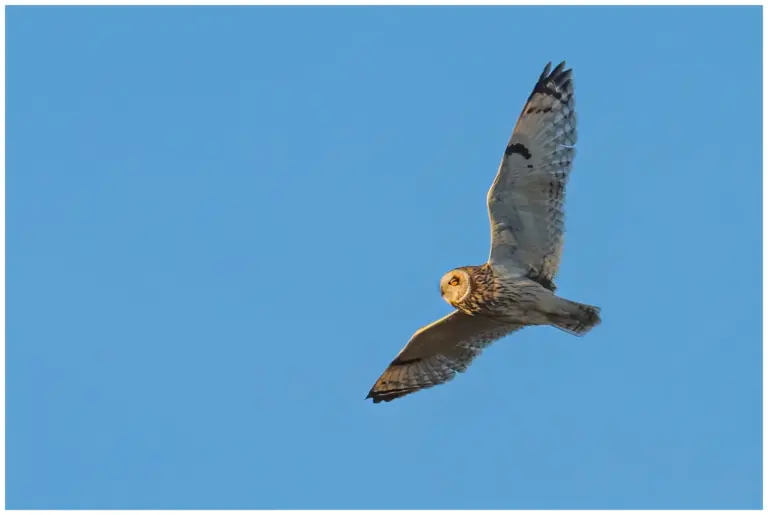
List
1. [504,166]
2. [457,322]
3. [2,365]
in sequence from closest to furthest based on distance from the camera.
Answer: [504,166], [457,322], [2,365]

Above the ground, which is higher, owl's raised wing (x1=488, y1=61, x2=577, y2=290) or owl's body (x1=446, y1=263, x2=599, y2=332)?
owl's raised wing (x1=488, y1=61, x2=577, y2=290)

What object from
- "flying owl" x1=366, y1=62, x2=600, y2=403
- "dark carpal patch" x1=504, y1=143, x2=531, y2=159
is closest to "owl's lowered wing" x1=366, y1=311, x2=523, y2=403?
"flying owl" x1=366, y1=62, x2=600, y2=403

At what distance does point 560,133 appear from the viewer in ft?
39.1

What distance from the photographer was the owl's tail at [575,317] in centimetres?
1198

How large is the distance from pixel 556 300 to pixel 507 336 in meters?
1.23

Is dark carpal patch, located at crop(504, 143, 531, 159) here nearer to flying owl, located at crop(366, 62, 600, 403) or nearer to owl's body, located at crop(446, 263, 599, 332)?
flying owl, located at crop(366, 62, 600, 403)

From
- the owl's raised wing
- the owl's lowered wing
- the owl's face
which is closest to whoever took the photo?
the owl's raised wing

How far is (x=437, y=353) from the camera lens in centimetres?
1329

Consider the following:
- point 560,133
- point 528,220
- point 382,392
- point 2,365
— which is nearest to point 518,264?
→ point 528,220

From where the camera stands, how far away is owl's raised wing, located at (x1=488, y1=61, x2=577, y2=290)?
11797mm

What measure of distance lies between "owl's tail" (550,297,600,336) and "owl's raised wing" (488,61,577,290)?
0.25m

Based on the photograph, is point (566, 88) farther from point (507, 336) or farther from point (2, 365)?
point (2, 365)

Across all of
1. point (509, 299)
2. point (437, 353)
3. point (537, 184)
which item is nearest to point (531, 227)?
point (537, 184)

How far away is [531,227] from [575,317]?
0.85 m
